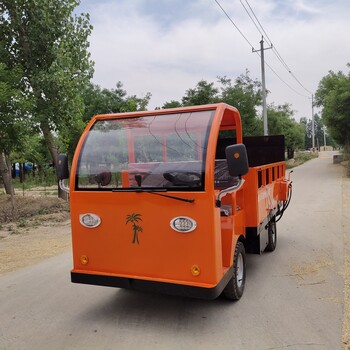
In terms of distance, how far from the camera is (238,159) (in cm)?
342

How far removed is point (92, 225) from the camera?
3.80 metres

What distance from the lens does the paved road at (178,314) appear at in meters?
3.36

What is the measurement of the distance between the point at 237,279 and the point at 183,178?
1451 mm

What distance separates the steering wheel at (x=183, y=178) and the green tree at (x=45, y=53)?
8.15 meters

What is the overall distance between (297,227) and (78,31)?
888 centimetres

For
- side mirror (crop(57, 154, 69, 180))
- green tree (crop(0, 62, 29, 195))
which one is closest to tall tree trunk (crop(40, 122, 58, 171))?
green tree (crop(0, 62, 29, 195))

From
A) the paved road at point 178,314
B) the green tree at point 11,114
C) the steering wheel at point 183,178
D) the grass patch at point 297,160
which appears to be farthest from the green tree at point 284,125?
the steering wheel at point 183,178

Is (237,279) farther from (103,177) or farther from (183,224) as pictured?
(103,177)

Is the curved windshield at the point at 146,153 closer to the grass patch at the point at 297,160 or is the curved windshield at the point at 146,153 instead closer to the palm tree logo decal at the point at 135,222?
the palm tree logo decal at the point at 135,222

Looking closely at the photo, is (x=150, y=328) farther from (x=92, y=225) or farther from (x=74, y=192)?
(x=74, y=192)

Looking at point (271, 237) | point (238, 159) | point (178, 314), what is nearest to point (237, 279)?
point (178, 314)

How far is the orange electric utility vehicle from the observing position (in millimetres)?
3422

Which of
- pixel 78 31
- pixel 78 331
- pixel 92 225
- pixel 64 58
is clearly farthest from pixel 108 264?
pixel 78 31

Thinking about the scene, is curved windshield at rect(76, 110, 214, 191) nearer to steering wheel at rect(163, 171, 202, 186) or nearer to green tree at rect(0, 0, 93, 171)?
steering wheel at rect(163, 171, 202, 186)
